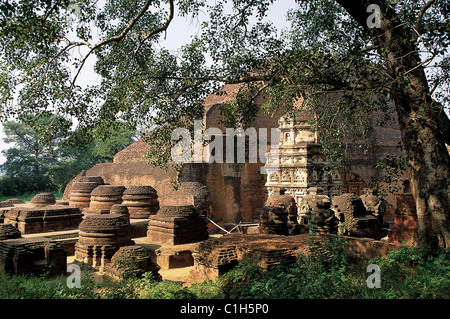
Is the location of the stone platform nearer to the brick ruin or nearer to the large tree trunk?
the brick ruin

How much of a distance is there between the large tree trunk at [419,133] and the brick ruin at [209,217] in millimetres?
1207

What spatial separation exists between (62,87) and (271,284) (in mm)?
4295

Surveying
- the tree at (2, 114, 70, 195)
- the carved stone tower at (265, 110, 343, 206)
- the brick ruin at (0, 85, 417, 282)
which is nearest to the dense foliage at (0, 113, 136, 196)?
the tree at (2, 114, 70, 195)

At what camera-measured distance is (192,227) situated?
9.93 m

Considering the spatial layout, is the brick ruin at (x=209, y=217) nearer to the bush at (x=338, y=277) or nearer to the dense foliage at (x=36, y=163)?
the bush at (x=338, y=277)

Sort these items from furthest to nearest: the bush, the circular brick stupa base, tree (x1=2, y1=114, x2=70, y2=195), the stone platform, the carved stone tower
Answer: tree (x1=2, y1=114, x2=70, y2=195)
the carved stone tower
the stone platform
the circular brick stupa base
the bush

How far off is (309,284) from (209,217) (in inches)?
362

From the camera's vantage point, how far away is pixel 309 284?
4207 mm

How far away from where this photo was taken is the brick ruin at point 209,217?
21.0ft

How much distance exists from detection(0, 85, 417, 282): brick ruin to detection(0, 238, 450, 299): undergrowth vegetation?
15.9 inches

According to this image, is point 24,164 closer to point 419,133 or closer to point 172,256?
point 172,256

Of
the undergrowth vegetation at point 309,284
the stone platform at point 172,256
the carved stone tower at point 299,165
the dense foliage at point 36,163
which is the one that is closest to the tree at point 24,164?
the dense foliage at point 36,163

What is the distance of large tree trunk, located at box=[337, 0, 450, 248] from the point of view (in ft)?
16.0
